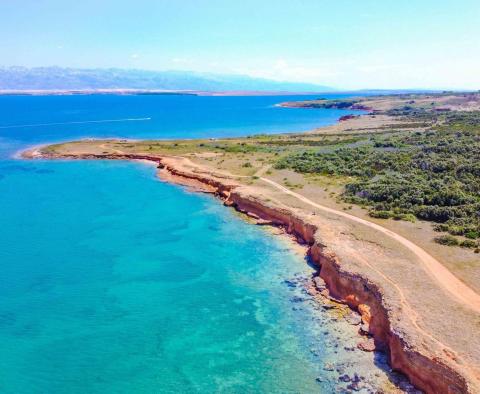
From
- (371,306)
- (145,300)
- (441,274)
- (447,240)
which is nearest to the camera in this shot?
(371,306)

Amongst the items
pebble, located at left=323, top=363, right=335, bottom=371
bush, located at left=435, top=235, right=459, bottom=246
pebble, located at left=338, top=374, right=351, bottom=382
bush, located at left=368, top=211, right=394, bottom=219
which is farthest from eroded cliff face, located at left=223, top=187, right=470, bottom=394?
bush, located at left=435, top=235, right=459, bottom=246

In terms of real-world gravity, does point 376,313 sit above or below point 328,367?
above

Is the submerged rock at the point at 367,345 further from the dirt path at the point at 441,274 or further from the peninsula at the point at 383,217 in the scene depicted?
the dirt path at the point at 441,274

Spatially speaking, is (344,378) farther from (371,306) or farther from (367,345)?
(371,306)

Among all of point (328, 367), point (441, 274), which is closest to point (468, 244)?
point (441, 274)

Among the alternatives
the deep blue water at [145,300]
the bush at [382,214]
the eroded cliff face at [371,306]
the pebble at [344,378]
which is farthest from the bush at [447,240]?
the pebble at [344,378]

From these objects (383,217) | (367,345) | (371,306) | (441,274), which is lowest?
(367,345)

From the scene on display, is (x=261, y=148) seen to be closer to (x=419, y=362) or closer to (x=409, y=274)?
(x=409, y=274)

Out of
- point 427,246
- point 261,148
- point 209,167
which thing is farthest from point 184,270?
point 261,148
